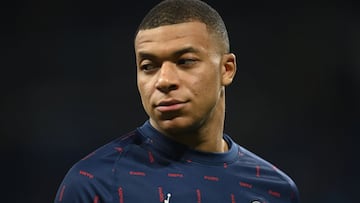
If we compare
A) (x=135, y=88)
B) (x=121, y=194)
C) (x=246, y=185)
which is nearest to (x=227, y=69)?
(x=246, y=185)

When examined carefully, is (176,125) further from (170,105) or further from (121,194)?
(121,194)

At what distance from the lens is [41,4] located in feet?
10.6

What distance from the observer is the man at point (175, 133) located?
143 cm

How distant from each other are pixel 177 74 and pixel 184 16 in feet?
0.53

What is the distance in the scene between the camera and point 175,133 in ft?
4.95

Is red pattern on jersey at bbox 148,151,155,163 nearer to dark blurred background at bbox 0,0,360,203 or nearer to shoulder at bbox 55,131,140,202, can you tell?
→ shoulder at bbox 55,131,140,202

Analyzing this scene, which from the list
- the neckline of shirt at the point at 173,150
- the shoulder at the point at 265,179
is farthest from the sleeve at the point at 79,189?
the shoulder at the point at 265,179

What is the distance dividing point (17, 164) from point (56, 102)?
14.5 inches

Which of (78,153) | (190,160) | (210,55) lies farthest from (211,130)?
(78,153)

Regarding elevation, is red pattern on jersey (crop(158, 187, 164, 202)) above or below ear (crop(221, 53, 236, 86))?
below

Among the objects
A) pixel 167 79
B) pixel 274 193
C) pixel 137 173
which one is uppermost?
pixel 167 79

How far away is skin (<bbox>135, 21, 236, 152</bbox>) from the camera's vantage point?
1446 millimetres

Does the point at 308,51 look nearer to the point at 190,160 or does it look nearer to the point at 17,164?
the point at 17,164

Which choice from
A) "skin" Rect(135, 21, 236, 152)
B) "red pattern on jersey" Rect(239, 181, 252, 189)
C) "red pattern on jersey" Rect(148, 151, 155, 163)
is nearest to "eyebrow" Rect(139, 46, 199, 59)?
"skin" Rect(135, 21, 236, 152)
